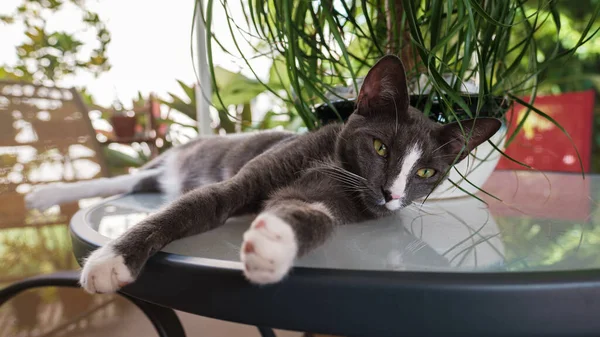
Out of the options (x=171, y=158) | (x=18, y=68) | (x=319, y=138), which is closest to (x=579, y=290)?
(x=319, y=138)

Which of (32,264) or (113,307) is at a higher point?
(32,264)

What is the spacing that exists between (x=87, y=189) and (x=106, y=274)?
91cm

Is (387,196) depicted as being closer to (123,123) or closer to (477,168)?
(477,168)

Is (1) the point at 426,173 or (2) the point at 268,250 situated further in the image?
(1) the point at 426,173

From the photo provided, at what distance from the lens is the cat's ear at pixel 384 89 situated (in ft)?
2.26

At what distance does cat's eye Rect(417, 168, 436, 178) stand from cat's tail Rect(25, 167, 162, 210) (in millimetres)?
789

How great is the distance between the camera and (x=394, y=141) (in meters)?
0.73

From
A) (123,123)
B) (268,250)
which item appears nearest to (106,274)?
(268,250)

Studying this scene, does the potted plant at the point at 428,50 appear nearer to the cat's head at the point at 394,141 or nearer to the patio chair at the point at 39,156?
the cat's head at the point at 394,141

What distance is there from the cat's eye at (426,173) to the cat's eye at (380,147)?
74mm

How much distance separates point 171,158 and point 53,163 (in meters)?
0.37

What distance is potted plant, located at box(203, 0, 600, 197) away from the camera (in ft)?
1.92

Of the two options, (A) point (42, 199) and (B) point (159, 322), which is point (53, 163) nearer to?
(A) point (42, 199)

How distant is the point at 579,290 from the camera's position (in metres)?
0.36
